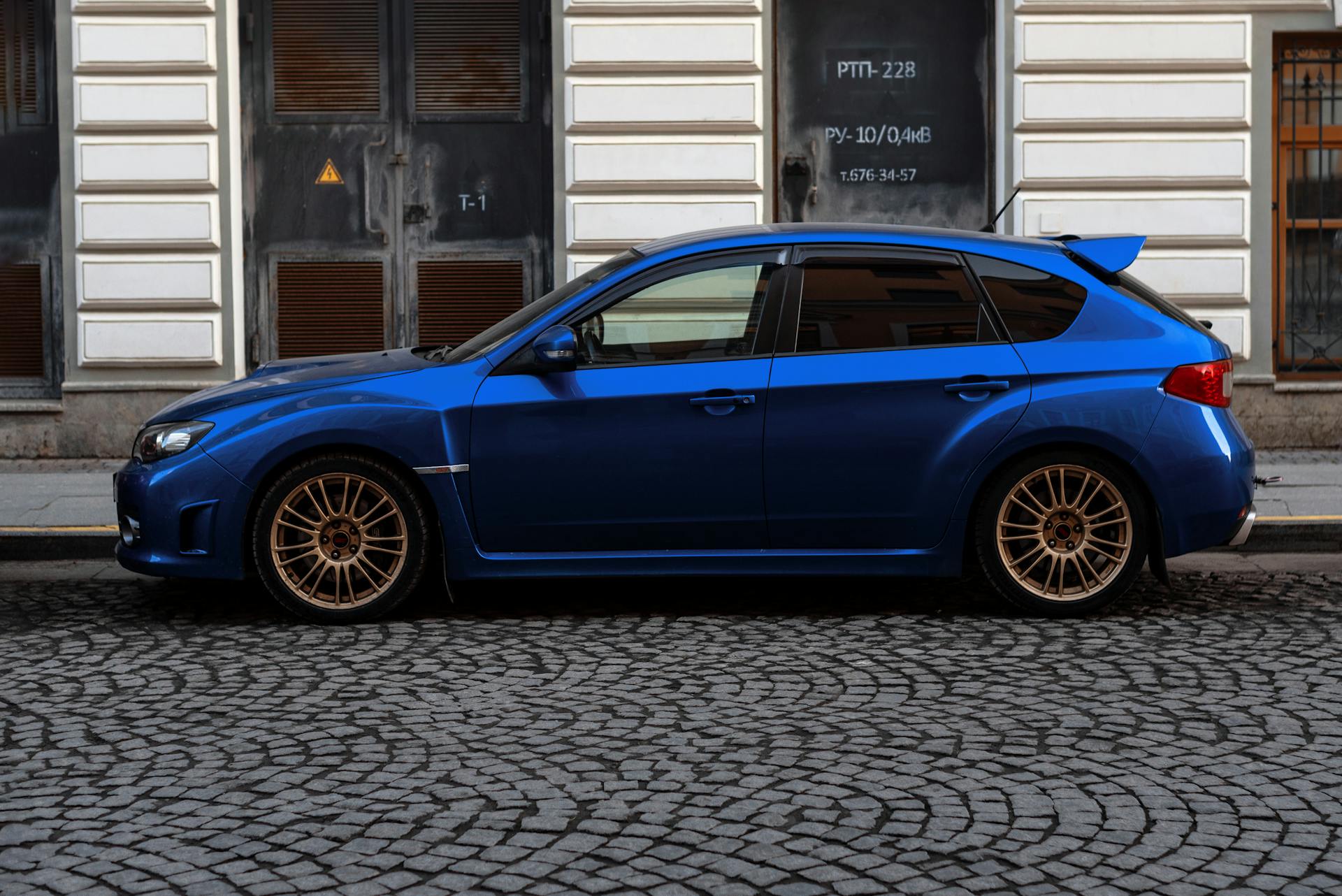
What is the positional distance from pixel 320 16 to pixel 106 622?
723 centimetres

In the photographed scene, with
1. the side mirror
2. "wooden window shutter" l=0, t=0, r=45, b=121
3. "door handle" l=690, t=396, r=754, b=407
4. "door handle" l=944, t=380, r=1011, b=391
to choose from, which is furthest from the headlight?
"wooden window shutter" l=0, t=0, r=45, b=121

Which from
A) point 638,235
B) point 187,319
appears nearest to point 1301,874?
point 638,235

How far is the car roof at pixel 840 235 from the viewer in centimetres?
750

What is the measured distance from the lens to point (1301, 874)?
419 cm

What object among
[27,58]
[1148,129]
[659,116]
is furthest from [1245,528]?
[27,58]

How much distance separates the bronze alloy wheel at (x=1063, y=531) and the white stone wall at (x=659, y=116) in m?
6.10

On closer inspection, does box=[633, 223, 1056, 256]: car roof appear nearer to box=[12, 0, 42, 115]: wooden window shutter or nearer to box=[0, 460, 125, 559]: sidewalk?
box=[0, 460, 125, 559]: sidewalk

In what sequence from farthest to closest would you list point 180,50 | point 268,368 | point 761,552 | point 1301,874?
point 180,50 → point 268,368 → point 761,552 → point 1301,874

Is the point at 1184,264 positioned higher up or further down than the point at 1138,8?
further down

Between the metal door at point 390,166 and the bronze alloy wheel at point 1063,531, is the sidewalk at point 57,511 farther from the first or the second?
the bronze alloy wheel at point 1063,531

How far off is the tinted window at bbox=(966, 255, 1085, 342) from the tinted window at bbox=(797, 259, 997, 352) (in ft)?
0.27

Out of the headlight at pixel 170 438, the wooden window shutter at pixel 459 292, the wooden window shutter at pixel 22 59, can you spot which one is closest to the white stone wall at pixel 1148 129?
→ the wooden window shutter at pixel 459 292

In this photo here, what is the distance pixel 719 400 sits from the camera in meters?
7.16

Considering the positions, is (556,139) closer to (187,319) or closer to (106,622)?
(187,319)
